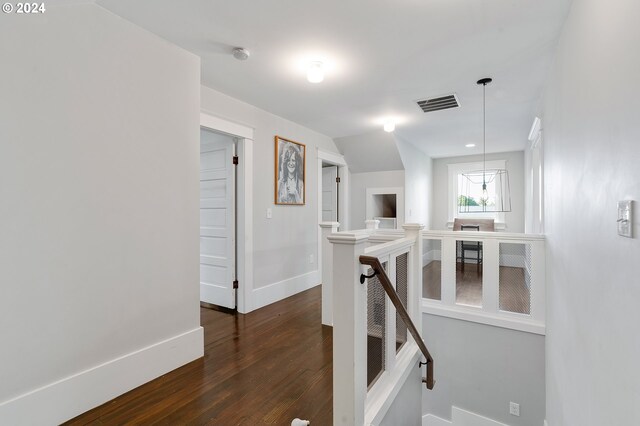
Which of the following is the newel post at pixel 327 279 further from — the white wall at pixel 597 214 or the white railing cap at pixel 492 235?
the white wall at pixel 597 214

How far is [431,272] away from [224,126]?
415 centimetres

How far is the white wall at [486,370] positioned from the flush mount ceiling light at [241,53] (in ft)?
10.4

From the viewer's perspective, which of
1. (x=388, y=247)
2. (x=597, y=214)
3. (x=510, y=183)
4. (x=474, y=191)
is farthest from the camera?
(x=474, y=191)

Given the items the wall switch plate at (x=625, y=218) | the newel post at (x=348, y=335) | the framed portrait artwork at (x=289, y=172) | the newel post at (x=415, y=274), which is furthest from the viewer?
the framed portrait artwork at (x=289, y=172)

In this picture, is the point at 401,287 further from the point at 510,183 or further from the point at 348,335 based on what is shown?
the point at 510,183

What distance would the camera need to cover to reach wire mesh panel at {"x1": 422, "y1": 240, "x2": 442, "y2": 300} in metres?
3.67

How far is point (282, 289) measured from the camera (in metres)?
3.95

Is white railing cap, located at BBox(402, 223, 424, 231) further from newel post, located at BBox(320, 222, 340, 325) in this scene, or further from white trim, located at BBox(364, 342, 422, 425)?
white trim, located at BBox(364, 342, 422, 425)

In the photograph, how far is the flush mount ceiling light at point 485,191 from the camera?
6234 millimetres

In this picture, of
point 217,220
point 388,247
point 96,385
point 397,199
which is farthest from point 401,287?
point 397,199

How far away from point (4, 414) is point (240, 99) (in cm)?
299

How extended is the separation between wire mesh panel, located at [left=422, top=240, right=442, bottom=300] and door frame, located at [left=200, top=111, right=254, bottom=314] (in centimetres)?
210

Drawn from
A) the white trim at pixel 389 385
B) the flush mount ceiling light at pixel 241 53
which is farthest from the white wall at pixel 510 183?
the flush mount ceiling light at pixel 241 53

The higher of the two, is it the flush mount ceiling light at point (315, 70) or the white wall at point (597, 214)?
the flush mount ceiling light at point (315, 70)
